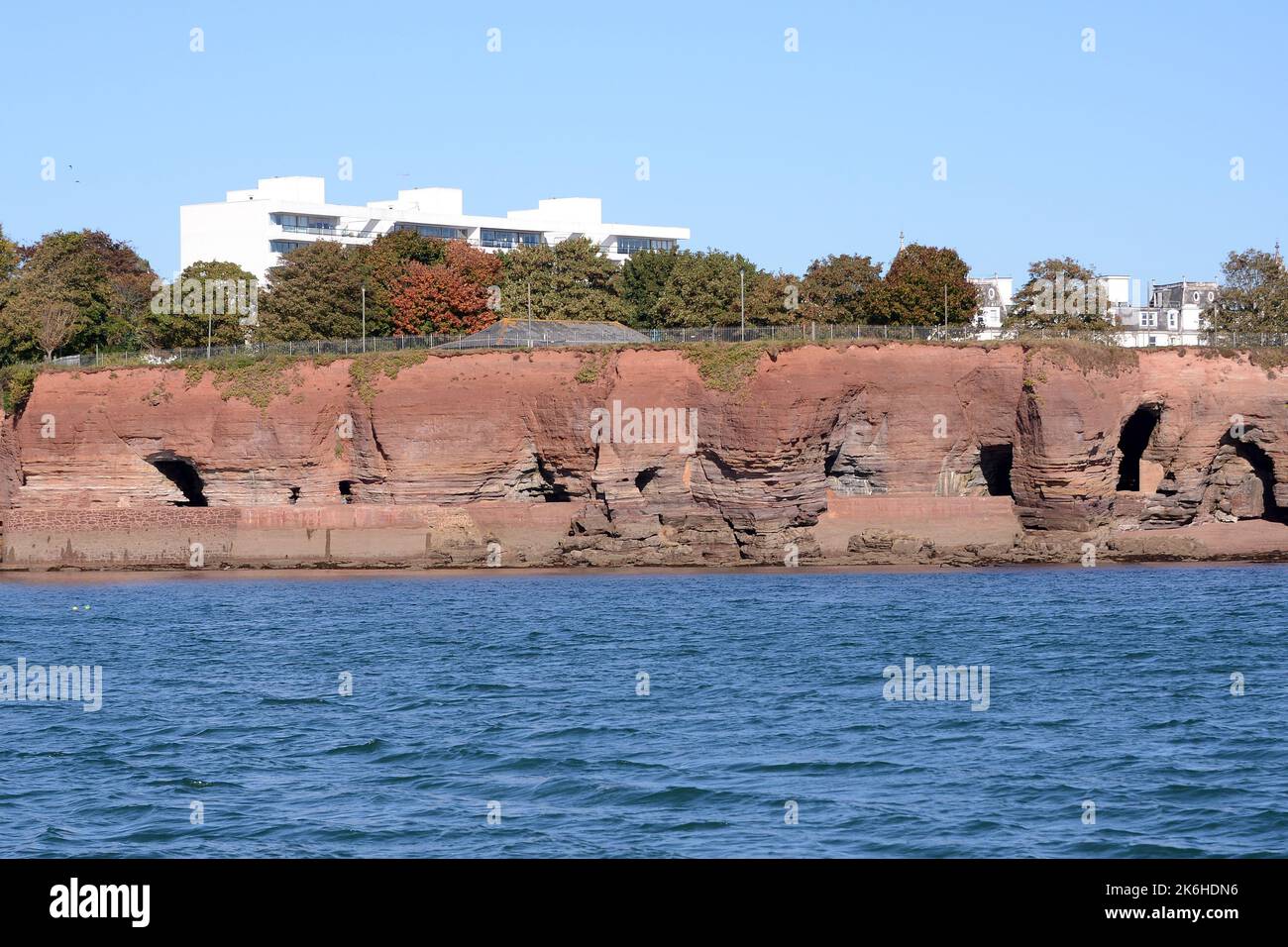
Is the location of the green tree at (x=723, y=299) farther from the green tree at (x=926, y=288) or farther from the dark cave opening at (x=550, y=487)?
the dark cave opening at (x=550, y=487)

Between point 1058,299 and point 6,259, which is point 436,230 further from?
point 1058,299

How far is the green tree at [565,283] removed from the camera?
102938 mm

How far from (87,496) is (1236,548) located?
53613 millimetres

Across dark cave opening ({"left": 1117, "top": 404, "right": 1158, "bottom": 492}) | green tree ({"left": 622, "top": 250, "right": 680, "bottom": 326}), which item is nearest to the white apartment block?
green tree ({"left": 622, "top": 250, "right": 680, "bottom": 326})

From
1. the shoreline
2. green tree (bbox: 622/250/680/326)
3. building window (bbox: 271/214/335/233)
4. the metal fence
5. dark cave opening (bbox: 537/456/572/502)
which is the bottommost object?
the shoreline

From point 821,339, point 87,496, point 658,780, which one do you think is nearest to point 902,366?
point 821,339

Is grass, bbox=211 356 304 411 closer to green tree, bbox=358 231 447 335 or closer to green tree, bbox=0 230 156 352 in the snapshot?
green tree, bbox=0 230 156 352

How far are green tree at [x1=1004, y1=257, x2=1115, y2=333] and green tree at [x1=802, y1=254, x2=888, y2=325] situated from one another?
29.5ft

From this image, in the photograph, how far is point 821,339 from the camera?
6988 centimetres

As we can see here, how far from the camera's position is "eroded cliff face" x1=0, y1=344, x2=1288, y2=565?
222 feet

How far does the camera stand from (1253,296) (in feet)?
297

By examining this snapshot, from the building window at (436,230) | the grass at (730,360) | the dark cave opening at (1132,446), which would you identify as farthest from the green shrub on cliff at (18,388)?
the building window at (436,230)

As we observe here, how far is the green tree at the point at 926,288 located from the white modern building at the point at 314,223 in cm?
4814
